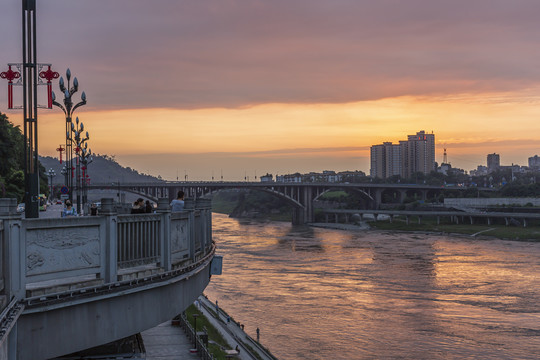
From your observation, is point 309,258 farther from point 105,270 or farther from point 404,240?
point 105,270

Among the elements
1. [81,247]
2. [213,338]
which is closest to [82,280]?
[81,247]

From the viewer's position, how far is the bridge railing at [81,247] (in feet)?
24.8

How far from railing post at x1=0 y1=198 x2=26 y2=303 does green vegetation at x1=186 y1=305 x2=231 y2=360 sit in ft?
66.1

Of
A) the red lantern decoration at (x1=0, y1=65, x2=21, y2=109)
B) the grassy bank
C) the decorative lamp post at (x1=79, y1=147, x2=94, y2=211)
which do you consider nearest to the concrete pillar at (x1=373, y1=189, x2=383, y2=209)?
the grassy bank

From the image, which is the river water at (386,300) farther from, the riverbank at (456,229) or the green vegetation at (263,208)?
the green vegetation at (263,208)

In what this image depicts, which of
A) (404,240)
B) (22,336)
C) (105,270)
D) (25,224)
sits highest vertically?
(25,224)

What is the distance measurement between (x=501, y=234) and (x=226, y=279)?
60.7 metres

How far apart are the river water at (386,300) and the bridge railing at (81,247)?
22.3 meters

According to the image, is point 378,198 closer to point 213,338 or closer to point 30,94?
point 213,338

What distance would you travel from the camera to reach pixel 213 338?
30.7 metres

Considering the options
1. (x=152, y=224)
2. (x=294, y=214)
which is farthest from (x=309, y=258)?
(x=294, y=214)

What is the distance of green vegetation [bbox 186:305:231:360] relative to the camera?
92.1ft

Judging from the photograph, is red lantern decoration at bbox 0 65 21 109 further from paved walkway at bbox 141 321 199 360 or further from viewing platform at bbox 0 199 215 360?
viewing platform at bbox 0 199 215 360

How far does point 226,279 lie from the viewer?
5550 centimetres
